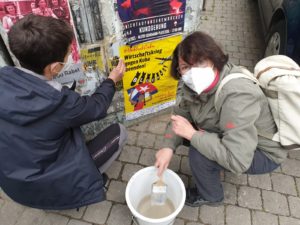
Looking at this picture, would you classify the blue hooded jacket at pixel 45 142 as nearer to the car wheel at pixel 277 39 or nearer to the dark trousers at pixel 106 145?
the dark trousers at pixel 106 145

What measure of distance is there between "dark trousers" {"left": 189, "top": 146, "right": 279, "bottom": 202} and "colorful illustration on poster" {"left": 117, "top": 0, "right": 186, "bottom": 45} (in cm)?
100

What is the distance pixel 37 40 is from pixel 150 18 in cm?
106

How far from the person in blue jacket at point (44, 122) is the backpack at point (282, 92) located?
0.90 metres

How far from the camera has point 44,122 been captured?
1439mm

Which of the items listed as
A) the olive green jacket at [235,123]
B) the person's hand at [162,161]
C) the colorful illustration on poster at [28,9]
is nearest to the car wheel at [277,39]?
the olive green jacket at [235,123]

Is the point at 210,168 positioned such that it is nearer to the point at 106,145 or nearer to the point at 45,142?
the point at 106,145

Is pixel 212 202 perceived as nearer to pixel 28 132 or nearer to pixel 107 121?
pixel 107 121

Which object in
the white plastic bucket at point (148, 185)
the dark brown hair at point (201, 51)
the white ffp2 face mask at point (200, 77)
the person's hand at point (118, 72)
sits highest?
the dark brown hair at point (201, 51)

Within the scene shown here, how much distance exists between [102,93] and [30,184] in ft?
2.32

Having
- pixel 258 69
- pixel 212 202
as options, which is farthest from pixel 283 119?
pixel 212 202

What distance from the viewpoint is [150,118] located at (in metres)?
2.99

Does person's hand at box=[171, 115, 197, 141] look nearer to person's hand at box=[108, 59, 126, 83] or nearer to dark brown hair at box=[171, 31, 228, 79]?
dark brown hair at box=[171, 31, 228, 79]

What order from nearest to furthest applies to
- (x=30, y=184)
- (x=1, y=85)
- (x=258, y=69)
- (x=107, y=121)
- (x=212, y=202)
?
(x=1, y=85) < (x=30, y=184) < (x=258, y=69) < (x=212, y=202) < (x=107, y=121)

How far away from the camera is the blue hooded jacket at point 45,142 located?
1.34 metres
